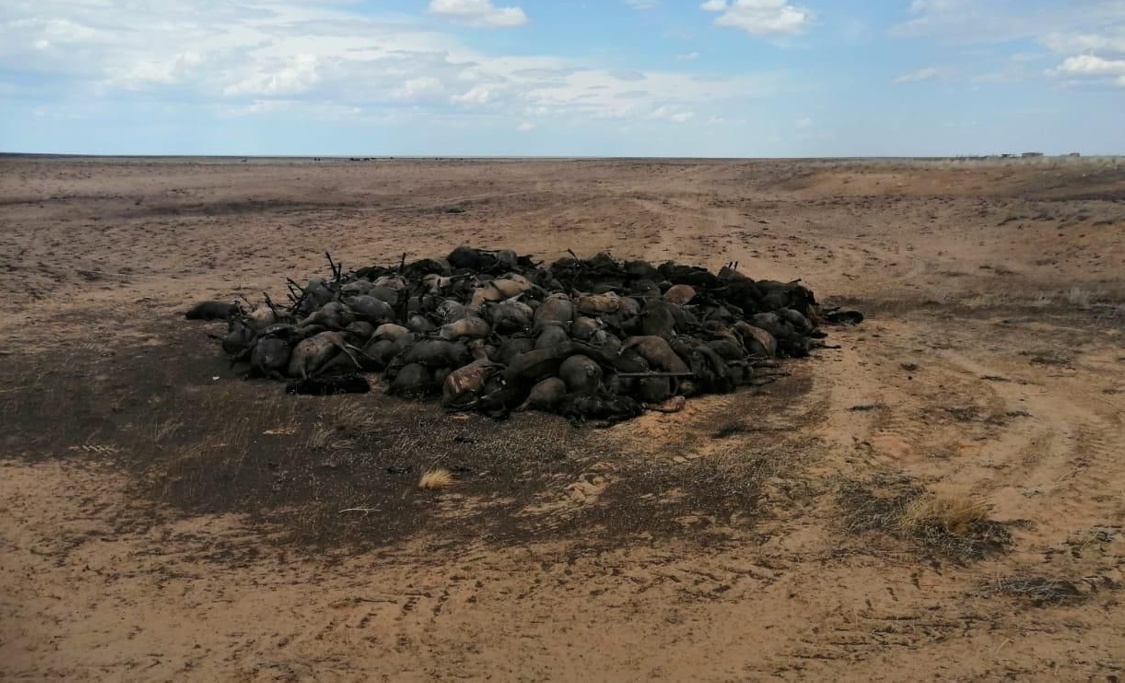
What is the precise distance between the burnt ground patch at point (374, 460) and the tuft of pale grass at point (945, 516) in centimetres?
109

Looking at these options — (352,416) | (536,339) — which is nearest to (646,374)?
(536,339)

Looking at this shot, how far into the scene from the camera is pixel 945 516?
6.04 metres

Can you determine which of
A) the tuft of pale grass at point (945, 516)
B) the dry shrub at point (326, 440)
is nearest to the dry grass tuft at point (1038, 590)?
the tuft of pale grass at point (945, 516)

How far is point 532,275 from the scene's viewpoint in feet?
44.3

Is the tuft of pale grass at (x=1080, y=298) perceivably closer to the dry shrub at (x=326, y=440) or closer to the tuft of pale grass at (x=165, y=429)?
the dry shrub at (x=326, y=440)

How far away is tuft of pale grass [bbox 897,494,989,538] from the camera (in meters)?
5.98

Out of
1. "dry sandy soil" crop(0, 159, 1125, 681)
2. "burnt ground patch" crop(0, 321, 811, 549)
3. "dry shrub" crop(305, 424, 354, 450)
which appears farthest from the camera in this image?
"dry shrub" crop(305, 424, 354, 450)

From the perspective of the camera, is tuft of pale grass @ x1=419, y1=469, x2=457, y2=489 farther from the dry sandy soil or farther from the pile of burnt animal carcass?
the pile of burnt animal carcass

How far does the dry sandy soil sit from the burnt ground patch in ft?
0.12

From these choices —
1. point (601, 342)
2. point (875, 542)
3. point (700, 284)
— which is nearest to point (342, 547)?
point (875, 542)

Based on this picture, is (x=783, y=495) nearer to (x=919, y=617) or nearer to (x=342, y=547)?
(x=919, y=617)

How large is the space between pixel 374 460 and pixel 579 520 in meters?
2.37

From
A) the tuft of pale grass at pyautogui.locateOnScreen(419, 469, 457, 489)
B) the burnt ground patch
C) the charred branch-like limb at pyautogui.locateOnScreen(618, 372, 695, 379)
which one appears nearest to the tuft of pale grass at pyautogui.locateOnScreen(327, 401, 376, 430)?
the burnt ground patch

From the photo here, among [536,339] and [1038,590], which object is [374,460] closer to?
[536,339]
